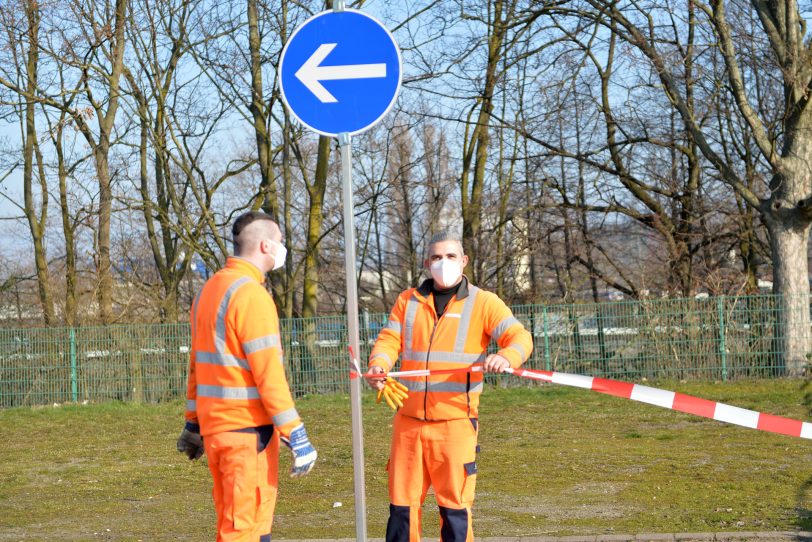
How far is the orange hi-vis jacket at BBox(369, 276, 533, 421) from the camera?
551cm

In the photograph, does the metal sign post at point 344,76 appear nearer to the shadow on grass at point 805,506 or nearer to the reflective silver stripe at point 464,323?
the reflective silver stripe at point 464,323

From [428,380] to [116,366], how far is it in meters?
15.1

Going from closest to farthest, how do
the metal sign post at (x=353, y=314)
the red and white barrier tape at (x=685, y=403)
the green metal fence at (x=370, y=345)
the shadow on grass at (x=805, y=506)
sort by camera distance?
the metal sign post at (x=353, y=314)
the red and white barrier tape at (x=685, y=403)
the shadow on grass at (x=805, y=506)
the green metal fence at (x=370, y=345)

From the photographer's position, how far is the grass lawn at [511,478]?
7527 millimetres

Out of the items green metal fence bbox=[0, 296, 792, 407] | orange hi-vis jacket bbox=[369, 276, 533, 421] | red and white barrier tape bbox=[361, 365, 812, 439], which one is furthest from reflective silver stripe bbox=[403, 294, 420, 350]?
green metal fence bbox=[0, 296, 792, 407]

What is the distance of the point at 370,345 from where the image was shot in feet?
61.4

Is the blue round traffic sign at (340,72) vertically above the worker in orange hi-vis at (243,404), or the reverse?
the blue round traffic sign at (340,72)

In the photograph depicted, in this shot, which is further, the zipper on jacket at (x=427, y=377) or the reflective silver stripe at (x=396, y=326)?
the reflective silver stripe at (x=396, y=326)

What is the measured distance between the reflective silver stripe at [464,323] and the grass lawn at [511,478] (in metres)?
2.05

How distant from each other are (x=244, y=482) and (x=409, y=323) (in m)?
1.51

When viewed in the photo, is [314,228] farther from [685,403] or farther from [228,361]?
[228,361]

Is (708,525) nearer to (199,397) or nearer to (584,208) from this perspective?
(199,397)

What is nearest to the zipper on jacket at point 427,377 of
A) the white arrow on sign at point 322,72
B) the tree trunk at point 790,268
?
the white arrow on sign at point 322,72

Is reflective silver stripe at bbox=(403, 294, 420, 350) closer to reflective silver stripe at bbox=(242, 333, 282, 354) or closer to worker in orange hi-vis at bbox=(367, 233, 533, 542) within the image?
worker in orange hi-vis at bbox=(367, 233, 533, 542)
